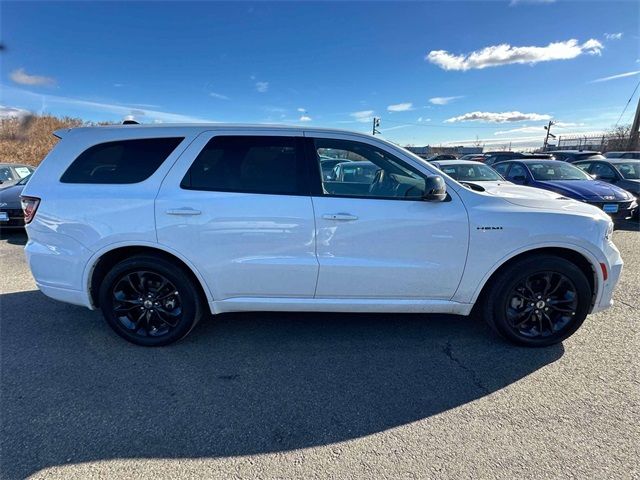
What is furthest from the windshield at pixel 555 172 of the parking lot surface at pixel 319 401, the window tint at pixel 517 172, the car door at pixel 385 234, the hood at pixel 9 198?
the hood at pixel 9 198

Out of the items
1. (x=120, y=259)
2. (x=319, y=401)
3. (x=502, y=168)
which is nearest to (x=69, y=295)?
(x=120, y=259)

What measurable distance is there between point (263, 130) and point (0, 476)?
2.83 m

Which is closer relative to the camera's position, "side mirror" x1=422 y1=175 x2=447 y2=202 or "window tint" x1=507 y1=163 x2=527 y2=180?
"side mirror" x1=422 y1=175 x2=447 y2=202

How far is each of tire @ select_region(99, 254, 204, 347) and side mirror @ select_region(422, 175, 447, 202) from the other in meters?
2.17

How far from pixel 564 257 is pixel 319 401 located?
249 cm

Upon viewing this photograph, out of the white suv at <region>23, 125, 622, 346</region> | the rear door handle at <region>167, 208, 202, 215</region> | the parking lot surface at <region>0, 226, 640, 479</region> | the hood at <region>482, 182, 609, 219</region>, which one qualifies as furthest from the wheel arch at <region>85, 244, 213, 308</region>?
the hood at <region>482, 182, 609, 219</region>

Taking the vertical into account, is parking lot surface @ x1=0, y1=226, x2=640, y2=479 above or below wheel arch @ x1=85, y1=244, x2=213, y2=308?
below

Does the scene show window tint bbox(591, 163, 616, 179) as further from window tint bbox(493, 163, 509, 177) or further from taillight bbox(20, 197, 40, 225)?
taillight bbox(20, 197, 40, 225)

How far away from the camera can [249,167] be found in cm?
301

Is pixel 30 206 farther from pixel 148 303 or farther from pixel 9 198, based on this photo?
pixel 9 198

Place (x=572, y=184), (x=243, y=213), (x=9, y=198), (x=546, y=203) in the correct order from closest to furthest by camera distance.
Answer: (x=243, y=213), (x=546, y=203), (x=9, y=198), (x=572, y=184)

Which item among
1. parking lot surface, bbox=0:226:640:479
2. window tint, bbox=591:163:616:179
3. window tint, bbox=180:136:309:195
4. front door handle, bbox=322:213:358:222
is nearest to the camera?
parking lot surface, bbox=0:226:640:479

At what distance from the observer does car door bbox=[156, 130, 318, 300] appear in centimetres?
286

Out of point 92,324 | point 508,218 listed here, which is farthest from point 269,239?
point 92,324
